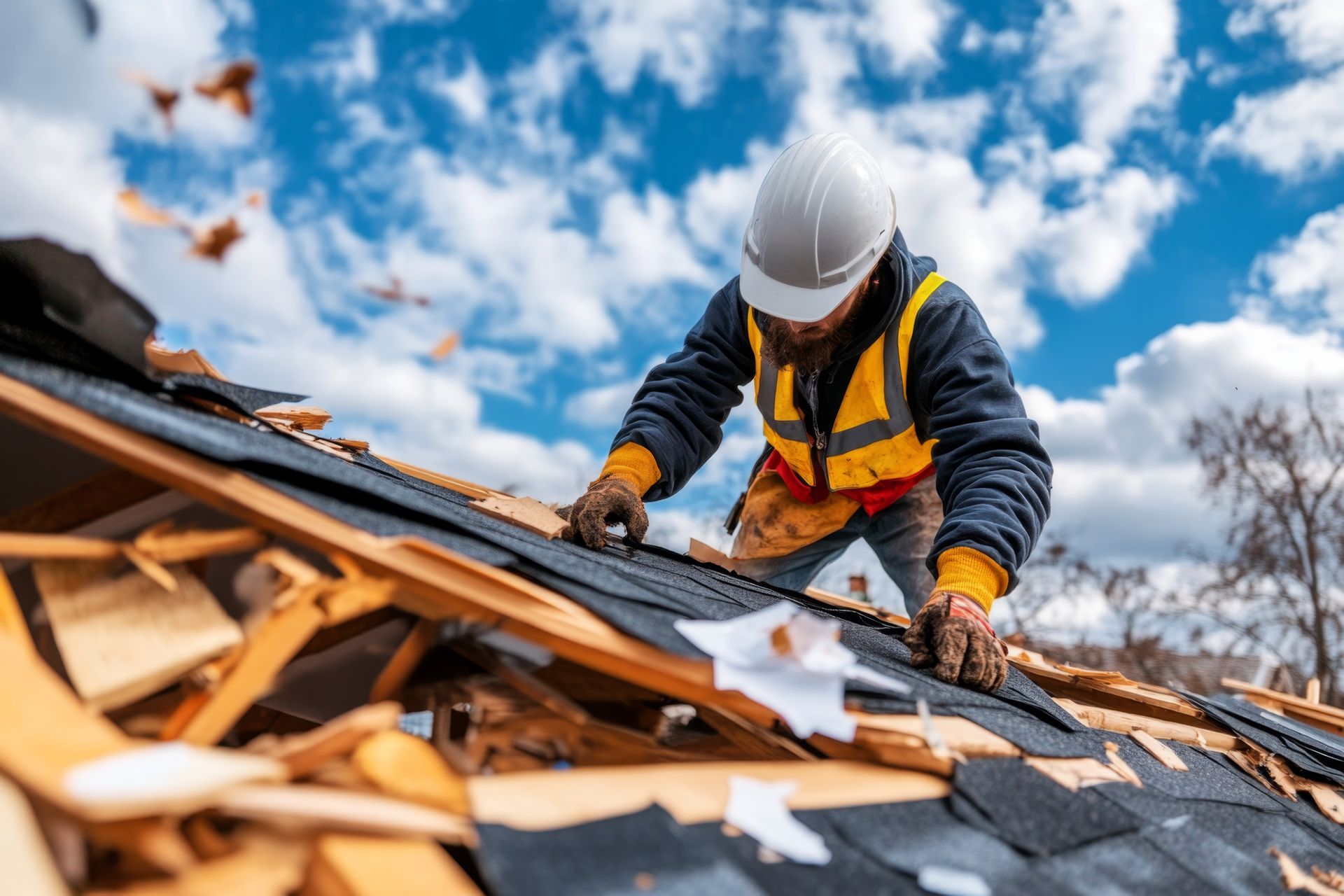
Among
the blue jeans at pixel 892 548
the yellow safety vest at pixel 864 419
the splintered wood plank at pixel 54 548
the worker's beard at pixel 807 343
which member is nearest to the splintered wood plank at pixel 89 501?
the splintered wood plank at pixel 54 548

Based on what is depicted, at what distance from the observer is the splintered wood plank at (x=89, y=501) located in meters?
1.69

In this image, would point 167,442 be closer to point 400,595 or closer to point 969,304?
point 400,595

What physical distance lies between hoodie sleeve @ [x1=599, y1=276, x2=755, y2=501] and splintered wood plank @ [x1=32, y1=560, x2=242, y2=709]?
2092mm

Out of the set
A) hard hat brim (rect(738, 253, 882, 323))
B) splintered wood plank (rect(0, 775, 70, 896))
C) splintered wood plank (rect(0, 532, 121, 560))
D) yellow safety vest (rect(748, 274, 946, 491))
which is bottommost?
splintered wood plank (rect(0, 775, 70, 896))

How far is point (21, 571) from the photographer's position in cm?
159

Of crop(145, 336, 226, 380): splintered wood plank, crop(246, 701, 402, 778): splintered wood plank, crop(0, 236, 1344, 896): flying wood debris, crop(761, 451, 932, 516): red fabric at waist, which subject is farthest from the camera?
crop(761, 451, 932, 516): red fabric at waist

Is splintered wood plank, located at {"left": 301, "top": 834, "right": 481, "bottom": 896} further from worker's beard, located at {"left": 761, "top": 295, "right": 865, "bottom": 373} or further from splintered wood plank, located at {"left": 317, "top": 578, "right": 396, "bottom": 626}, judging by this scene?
worker's beard, located at {"left": 761, "top": 295, "right": 865, "bottom": 373}

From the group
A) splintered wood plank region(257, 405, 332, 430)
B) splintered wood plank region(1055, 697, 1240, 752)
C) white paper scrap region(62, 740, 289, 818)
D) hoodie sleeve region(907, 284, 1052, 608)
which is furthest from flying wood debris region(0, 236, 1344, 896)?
splintered wood plank region(257, 405, 332, 430)

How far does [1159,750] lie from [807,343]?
1714mm

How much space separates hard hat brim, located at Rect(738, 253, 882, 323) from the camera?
2.93 m

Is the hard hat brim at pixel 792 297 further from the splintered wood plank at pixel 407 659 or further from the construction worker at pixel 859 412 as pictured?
the splintered wood plank at pixel 407 659

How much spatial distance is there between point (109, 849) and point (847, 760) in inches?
44.8

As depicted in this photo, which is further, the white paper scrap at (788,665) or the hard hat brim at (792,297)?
the hard hat brim at (792,297)

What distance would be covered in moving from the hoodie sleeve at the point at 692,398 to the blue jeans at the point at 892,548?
771 millimetres
